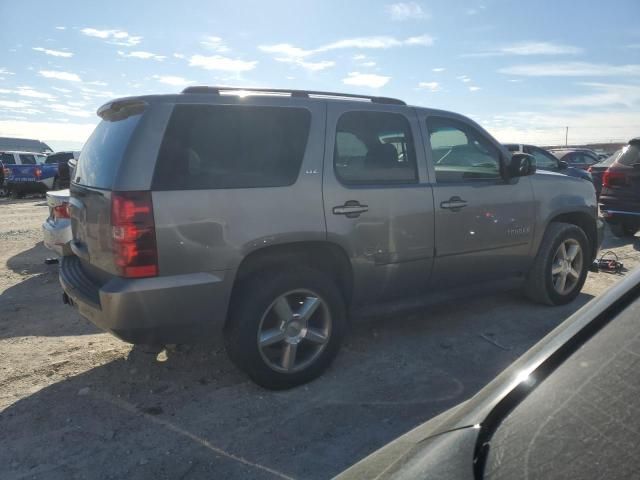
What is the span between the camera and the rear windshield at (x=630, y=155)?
8.59 metres

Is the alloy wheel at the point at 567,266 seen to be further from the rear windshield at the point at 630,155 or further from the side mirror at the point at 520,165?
the rear windshield at the point at 630,155

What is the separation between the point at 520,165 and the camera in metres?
4.55

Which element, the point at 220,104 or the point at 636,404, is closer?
the point at 636,404

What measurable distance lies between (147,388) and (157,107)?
1.95 meters

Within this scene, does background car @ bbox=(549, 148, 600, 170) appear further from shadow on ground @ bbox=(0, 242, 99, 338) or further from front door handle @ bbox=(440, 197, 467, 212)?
shadow on ground @ bbox=(0, 242, 99, 338)

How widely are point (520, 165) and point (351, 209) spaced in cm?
191

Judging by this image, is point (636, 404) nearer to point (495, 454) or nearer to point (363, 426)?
point (495, 454)

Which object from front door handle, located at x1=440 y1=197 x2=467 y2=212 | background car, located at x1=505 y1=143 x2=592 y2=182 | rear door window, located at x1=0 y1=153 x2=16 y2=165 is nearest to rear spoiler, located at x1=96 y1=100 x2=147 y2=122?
front door handle, located at x1=440 y1=197 x2=467 y2=212

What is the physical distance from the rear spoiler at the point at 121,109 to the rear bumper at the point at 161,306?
3.54ft

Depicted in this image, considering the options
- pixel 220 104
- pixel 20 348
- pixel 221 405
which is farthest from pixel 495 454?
pixel 20 348

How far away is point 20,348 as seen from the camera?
4.30m

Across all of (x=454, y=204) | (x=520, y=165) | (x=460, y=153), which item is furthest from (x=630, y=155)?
(x=454, y=204)

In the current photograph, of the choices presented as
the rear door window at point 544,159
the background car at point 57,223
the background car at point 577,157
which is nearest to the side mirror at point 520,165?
the background car at point 57,223

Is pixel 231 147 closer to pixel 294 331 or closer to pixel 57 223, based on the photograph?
pixel 294 331
